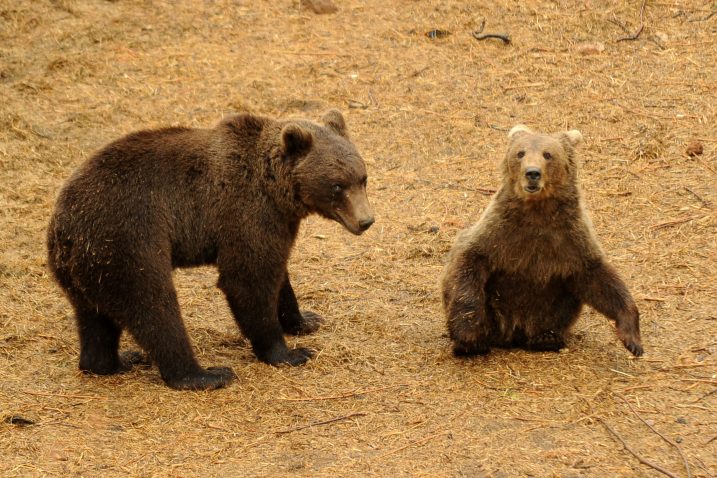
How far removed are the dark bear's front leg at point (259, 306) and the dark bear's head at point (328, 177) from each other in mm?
620

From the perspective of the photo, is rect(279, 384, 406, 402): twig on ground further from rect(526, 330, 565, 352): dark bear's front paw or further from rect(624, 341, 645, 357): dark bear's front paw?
rect(624, 341, 645, 357): dark bear's front paw

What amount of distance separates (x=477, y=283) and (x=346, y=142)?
4.85 feet

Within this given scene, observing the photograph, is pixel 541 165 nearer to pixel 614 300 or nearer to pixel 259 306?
pixel 614 300

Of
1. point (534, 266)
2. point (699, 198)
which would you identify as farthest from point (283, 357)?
point (699, 198)

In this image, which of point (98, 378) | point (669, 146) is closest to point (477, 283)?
point (98, 378)

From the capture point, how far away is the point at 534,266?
7.00 meters

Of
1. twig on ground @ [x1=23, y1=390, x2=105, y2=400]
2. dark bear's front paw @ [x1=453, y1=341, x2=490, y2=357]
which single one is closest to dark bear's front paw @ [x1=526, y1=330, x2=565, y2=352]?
dark bear's front paw @ [x1=453, y1=341, x2=490, y2=357]

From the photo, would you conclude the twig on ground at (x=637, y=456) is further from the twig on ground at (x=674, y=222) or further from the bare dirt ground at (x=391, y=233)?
the twig on ground at (x=674, y=222)

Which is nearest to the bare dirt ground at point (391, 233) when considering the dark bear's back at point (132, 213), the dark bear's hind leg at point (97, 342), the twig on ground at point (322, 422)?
the twig on ground at point (322, 422)

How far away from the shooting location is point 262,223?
23.1 ft

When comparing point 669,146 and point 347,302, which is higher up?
point 669,146

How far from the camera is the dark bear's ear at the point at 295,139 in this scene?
6.96 m

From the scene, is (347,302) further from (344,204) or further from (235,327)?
(344,204)

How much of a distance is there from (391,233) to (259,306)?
3067mm
